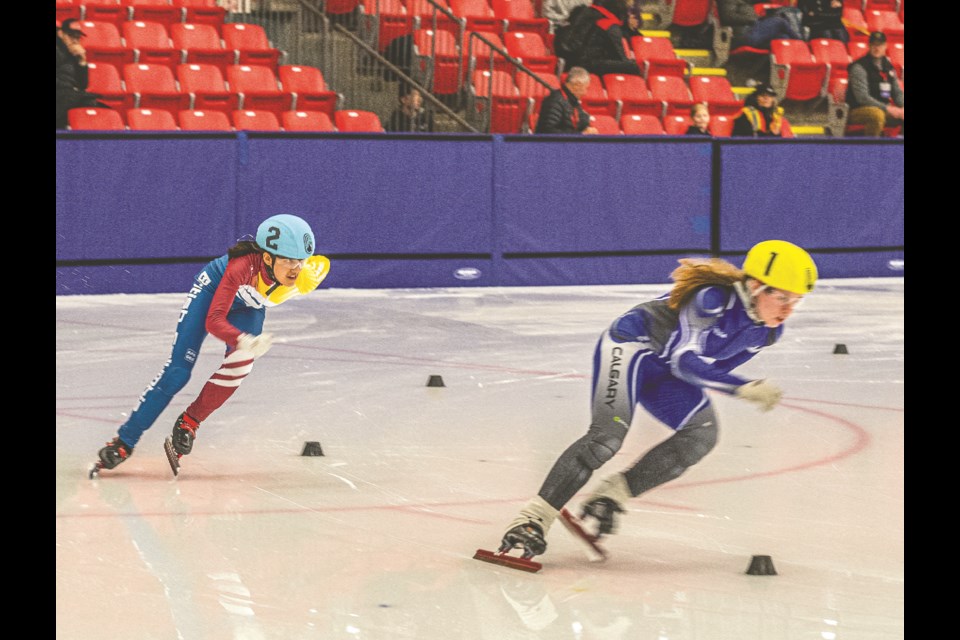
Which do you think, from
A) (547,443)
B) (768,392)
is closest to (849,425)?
(547,443)

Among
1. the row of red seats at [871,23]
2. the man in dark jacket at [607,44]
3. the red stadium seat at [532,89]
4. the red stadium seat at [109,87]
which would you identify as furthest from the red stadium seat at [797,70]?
the red stadium seat at [109,87]

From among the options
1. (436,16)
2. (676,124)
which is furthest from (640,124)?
(436,16)

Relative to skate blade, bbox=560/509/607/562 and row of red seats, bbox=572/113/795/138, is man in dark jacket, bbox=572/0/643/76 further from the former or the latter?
skate blade, bbox=560/509/607/562

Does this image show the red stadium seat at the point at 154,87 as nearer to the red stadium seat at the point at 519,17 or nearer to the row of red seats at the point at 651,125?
the row of red seats at the point at 651,125

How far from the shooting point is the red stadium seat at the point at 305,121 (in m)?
14.7

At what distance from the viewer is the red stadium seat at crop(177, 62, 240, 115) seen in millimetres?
14781

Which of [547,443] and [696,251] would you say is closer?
[547,443]

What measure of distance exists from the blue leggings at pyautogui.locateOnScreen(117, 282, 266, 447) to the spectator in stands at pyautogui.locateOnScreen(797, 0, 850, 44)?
14.6 m

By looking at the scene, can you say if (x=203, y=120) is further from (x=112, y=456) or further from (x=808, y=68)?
(x=112, y=456)

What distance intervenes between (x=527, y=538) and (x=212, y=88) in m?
10.8

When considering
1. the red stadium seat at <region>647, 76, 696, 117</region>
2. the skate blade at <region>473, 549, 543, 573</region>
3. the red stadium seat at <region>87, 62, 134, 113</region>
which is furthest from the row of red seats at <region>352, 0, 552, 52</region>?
the skate blade at <region>473, 549, 543, 573</region>

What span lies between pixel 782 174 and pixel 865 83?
2.78 meters
